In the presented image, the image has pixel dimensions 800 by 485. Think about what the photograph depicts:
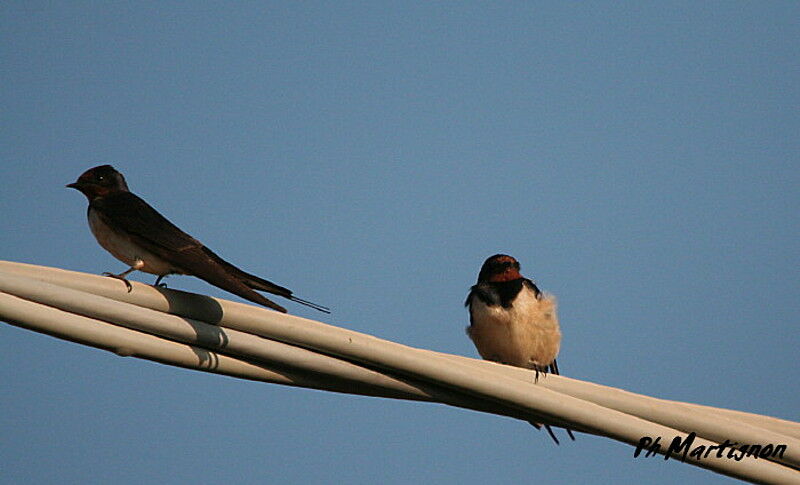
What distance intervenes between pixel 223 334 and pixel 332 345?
9.2 inches

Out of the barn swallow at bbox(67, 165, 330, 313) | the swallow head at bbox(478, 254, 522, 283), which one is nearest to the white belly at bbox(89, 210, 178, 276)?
the barn swallow at bbox(67, 165, 330, 313)

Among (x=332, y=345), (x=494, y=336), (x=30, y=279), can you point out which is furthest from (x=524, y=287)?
(x=30, y=279)

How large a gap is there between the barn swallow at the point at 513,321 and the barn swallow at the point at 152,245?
6.84 ft

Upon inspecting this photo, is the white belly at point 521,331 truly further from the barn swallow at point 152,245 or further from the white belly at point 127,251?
the white belly at point 127,251

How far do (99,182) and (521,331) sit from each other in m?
2.21

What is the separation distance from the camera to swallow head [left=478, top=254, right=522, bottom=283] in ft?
18.0

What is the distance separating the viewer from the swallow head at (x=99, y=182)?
3.95 meters

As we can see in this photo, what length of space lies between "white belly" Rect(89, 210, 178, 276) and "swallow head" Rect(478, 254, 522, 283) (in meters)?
2.42

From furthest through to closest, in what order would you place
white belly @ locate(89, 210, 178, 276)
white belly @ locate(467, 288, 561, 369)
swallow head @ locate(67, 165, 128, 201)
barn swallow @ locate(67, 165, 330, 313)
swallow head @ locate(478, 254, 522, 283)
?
swallow head @ locate(478, 254, 522, 283) < white belly @ locate(467, 288, 561, 369) < swallow head @ locate(67, 165, 128, 201) < white belly @ locate(89, 210, 178, 276) < barn swallow @ locate(67, 165, 330, 313)

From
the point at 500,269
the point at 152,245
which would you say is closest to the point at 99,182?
the point at 152,245

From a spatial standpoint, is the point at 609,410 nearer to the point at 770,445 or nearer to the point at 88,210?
the point at 770,445

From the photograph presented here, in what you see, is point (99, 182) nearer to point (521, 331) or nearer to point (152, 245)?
point (152, 245)

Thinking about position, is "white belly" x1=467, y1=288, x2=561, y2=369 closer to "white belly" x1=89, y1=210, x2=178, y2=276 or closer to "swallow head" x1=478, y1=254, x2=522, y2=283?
"swallow head" x1=478, y1=254, x2=522, y2=283

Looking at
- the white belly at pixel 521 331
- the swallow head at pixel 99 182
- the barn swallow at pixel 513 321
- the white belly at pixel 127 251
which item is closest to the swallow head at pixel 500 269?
the barn swallow at pixel 513 321
